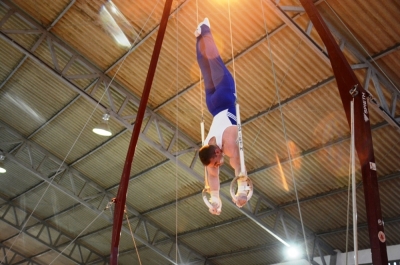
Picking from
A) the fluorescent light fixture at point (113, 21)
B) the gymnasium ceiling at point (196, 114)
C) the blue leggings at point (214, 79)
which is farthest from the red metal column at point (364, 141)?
the fluorescent light fixture at point (113, 21)

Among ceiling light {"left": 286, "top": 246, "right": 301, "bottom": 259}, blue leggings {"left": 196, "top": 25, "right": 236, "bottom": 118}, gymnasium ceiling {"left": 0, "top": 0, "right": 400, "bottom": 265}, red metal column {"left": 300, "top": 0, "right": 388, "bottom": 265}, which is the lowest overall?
red metal column {"left": 300, "top": 0, "right": 388, "bottom": 265}

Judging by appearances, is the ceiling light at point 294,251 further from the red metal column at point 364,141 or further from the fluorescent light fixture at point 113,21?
the red metal column at point 364,141

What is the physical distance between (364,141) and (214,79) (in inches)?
69.9

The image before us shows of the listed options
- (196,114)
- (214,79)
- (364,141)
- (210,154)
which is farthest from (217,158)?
(196,114)

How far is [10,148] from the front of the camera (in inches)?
719

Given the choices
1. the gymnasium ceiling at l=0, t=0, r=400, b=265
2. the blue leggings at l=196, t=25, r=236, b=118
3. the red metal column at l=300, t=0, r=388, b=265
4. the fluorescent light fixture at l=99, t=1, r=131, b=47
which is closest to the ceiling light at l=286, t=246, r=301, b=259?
the gymnasium ceiling at l=0, t=0, r=400, b=265

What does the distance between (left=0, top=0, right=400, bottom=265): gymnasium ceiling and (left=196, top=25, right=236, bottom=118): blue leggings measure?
4.21ft

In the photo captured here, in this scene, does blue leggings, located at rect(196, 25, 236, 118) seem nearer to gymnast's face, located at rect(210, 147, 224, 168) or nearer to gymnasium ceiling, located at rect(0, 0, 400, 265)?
gymnast's face, located at rect(210, 147, 224, 168)

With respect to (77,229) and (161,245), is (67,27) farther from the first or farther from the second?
(77,229)

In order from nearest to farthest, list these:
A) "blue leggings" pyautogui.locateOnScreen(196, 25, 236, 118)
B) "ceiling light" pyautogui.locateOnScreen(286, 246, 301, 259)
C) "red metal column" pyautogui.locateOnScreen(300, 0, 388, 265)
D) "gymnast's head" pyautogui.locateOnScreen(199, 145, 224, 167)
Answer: "red metal column" pyautogui.locateOnScreen(300, 0, 388, 265) → "gymnast's head" pyautogui.locateOnScreen(199, 145, 224, 167) → "blue leggings" pyautogui.locateOnScreen(196, 25, 236, 118) → "ceiling light" pyautogui.locateOnScreen(286, 246, 301, 259)

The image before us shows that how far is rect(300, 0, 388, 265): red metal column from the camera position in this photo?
411 centimetres

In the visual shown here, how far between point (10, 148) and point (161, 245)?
694cm

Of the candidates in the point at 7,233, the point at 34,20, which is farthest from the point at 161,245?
the point at 34,20

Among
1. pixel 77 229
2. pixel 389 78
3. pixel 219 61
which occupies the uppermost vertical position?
pixel 77 229
